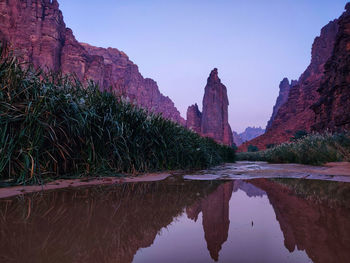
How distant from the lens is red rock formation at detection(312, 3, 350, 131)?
15.3 m

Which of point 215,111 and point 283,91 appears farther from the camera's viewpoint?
point 283,91

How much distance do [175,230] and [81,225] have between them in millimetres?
413

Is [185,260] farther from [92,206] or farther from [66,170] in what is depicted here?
[66,170]

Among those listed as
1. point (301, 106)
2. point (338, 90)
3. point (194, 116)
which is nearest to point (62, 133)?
point (338, 90)

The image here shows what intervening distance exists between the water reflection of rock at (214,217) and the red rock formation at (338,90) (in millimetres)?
16361

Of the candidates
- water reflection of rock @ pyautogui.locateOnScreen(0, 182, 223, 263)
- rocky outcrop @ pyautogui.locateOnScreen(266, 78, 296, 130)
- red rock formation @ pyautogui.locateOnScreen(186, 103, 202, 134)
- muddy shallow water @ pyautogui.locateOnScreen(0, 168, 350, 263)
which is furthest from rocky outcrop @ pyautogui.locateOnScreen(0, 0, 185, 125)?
rocky outcrop @ pyautogui.locateOnScreen(266, 78, 296, 130)

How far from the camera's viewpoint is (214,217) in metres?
1.10

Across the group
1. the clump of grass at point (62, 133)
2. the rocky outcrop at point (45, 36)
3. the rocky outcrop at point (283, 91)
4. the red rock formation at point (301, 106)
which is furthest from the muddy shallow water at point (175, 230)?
the rocky outcrop at point (283, 91)

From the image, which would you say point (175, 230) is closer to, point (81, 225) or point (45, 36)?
point (81, 225)

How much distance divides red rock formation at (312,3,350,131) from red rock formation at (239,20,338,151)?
20.8 metres

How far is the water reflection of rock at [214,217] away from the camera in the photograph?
781mm

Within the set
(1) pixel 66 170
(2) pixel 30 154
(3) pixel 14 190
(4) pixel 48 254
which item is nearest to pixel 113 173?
(1) pixel 66 170

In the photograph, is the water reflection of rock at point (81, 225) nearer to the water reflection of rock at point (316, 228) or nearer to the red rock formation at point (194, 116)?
the water reflection of rock at point (316, 228)

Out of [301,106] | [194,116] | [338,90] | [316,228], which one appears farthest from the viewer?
[194,116]
